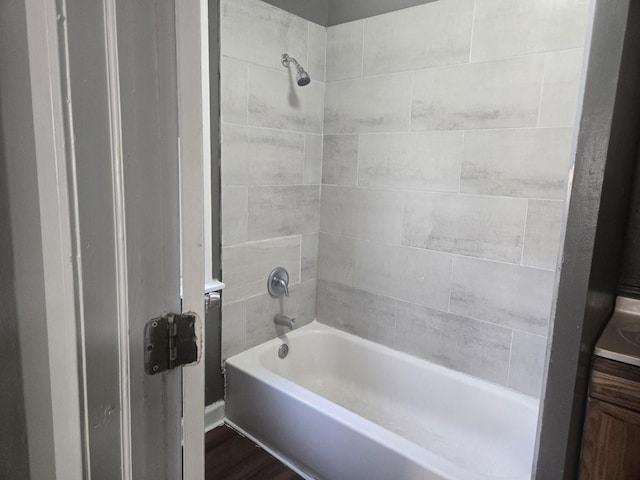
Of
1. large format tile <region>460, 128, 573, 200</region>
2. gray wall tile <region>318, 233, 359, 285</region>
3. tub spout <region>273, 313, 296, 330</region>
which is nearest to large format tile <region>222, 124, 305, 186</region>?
gray wall tile <region>318, 233, 359, 285</region>

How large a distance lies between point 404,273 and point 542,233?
0.72 metres

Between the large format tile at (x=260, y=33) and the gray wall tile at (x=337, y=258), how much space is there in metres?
1.03

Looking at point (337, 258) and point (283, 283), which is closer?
point (283, 283)

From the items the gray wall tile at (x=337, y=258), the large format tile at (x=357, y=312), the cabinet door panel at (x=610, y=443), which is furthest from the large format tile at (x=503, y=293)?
the cabinet door panel at (x=610, y=443)

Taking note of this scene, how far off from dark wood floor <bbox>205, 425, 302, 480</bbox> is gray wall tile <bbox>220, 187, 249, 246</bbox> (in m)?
1.00

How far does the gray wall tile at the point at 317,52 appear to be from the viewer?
2.43 meters

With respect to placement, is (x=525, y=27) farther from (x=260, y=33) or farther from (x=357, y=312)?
(x=357, y=312)

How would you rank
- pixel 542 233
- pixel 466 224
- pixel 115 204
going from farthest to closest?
pixel 466 224 < pixel 542 233 < pixel 115 204

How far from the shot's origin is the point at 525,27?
6.11 ft

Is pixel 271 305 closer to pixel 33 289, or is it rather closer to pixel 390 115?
pixel 390 115

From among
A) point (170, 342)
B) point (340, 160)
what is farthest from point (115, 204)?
point (340, 160)

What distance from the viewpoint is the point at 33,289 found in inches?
23.4

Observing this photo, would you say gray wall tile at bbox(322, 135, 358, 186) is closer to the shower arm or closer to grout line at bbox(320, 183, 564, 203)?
grout line at bbox(320, 183, 564, 203)

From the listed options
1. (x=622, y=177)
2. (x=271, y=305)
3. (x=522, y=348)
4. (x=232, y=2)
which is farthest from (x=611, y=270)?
(x=232, y=2)
